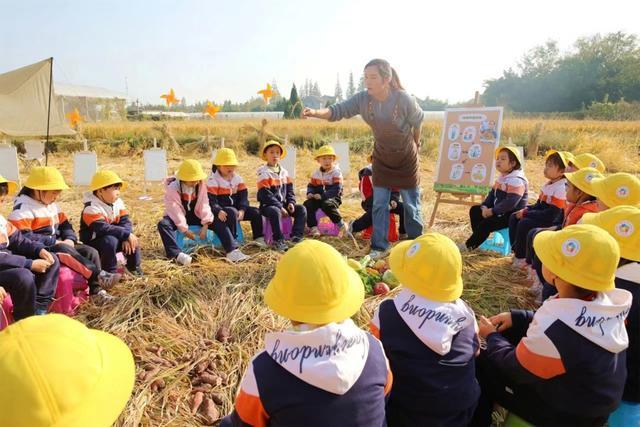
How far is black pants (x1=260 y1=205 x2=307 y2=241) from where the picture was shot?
503 cm

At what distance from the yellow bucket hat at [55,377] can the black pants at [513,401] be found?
1716 mm

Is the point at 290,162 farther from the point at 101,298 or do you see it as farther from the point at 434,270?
the point at 434,270

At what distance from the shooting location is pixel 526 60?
49.9 metres

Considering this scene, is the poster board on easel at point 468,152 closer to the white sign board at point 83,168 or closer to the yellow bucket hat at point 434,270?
the yellow bucket hat at point 434,270

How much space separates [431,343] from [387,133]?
120 inches

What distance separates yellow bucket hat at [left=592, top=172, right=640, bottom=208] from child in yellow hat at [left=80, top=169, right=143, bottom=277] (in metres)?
3.98

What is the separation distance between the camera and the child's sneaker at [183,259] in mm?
4316

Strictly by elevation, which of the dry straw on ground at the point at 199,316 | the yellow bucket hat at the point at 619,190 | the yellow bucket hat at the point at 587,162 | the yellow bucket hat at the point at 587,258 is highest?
the yellow bucket hat at the point at 587,162

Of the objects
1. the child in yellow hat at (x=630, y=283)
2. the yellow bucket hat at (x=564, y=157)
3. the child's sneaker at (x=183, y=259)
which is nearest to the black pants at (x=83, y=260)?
the child's sneaker at (x=183, y=259)

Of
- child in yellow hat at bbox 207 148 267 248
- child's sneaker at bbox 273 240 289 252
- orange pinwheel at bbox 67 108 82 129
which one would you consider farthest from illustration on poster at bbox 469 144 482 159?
orange pinwheel at bbox 67 108 82 129

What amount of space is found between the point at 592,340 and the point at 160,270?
363cm

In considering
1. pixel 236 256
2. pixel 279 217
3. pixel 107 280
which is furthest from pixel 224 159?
pixel 107 280

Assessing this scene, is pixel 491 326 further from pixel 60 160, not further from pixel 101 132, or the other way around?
pixel 101 132

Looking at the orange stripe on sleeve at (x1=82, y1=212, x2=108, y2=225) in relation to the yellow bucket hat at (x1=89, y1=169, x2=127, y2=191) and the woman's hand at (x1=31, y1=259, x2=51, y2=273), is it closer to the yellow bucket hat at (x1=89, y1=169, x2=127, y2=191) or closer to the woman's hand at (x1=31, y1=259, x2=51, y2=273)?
the yellow bucket hat at (x1=89, y1=169, x2=127, y2=191)
